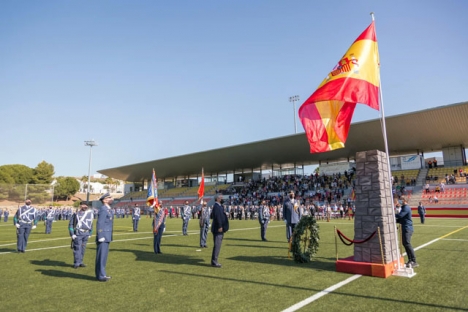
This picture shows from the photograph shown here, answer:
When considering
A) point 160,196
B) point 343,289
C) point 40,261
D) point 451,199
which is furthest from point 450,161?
point 160,196

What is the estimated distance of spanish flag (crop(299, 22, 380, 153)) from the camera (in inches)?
282

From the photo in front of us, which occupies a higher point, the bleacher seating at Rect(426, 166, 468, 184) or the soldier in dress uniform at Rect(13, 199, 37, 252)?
the bleacher seating at Rect(426, 166, 468, 184)

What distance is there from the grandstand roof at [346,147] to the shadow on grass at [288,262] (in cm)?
2587

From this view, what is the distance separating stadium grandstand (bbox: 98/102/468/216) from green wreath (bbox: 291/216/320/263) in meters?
25.2

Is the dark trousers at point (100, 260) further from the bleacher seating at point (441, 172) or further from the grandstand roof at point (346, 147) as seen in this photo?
the bleacher seating at point (441, 172)

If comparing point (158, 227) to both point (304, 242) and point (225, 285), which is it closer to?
point (304, 242)

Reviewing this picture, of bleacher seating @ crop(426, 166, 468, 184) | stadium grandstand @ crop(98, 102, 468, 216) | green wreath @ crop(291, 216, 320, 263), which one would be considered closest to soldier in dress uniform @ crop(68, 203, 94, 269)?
green wreath @ crop(291, 216, 320, 263)

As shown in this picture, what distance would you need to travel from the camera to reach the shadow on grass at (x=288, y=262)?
301 inches

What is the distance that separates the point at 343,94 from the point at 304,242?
4.28 metres

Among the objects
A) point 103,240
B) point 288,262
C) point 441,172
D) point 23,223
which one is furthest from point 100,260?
point 441,172

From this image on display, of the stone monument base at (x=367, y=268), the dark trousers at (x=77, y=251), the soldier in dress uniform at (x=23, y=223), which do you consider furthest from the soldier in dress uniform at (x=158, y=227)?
the stone monument base at (x=367, y=268)

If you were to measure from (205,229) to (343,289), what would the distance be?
7.44 metres

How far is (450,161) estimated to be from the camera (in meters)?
36.7

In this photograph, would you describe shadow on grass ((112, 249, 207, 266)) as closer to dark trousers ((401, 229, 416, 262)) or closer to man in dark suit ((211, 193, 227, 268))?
man in dark suit ((211, 193, 227, 268))
